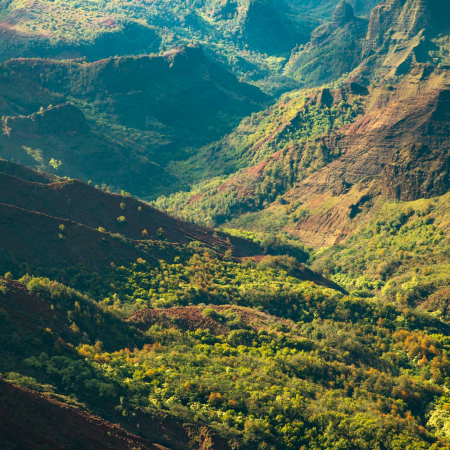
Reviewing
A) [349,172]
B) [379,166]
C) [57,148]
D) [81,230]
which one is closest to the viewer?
[81,230]

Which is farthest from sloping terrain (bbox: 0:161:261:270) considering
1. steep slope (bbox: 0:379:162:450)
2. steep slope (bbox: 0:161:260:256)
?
steep slope (bbox: 0:379:162:450)

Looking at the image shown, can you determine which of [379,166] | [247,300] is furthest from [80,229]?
[379,166]

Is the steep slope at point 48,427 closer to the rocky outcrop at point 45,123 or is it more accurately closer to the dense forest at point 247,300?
the dense forest at point 247,300

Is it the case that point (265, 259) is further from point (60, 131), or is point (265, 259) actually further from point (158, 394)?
point (60, 131)

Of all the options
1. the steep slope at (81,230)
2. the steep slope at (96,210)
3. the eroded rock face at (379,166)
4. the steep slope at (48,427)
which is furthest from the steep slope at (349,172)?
the steep slope at (48,427)

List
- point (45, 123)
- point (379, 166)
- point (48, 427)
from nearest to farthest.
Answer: point (48, 427) → point (379, 166) → point (45, 123)

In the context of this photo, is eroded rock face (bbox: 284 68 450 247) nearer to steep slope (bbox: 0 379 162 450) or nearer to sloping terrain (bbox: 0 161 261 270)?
sloping terrain (bbox: 0 161 261 270)

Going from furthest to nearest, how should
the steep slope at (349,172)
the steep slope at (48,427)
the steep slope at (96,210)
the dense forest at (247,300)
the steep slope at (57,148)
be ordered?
the steep slope at (57,148) < the steep slope at (349,172) < the steep slope at (96,210) < the dense forest at (247,300) < the steep slope at (48,427)

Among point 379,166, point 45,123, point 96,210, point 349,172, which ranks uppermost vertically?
point 379,166

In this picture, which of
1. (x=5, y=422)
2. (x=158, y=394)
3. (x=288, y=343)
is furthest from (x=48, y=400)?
(x=288, y=343)

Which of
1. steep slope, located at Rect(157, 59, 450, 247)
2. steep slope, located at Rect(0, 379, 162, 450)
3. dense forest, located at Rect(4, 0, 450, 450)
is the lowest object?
steep slope, located at Rect(0, 379, 162, 450)

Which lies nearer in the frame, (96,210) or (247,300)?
(247,300)

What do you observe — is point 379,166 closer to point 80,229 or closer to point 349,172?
point 349,172
